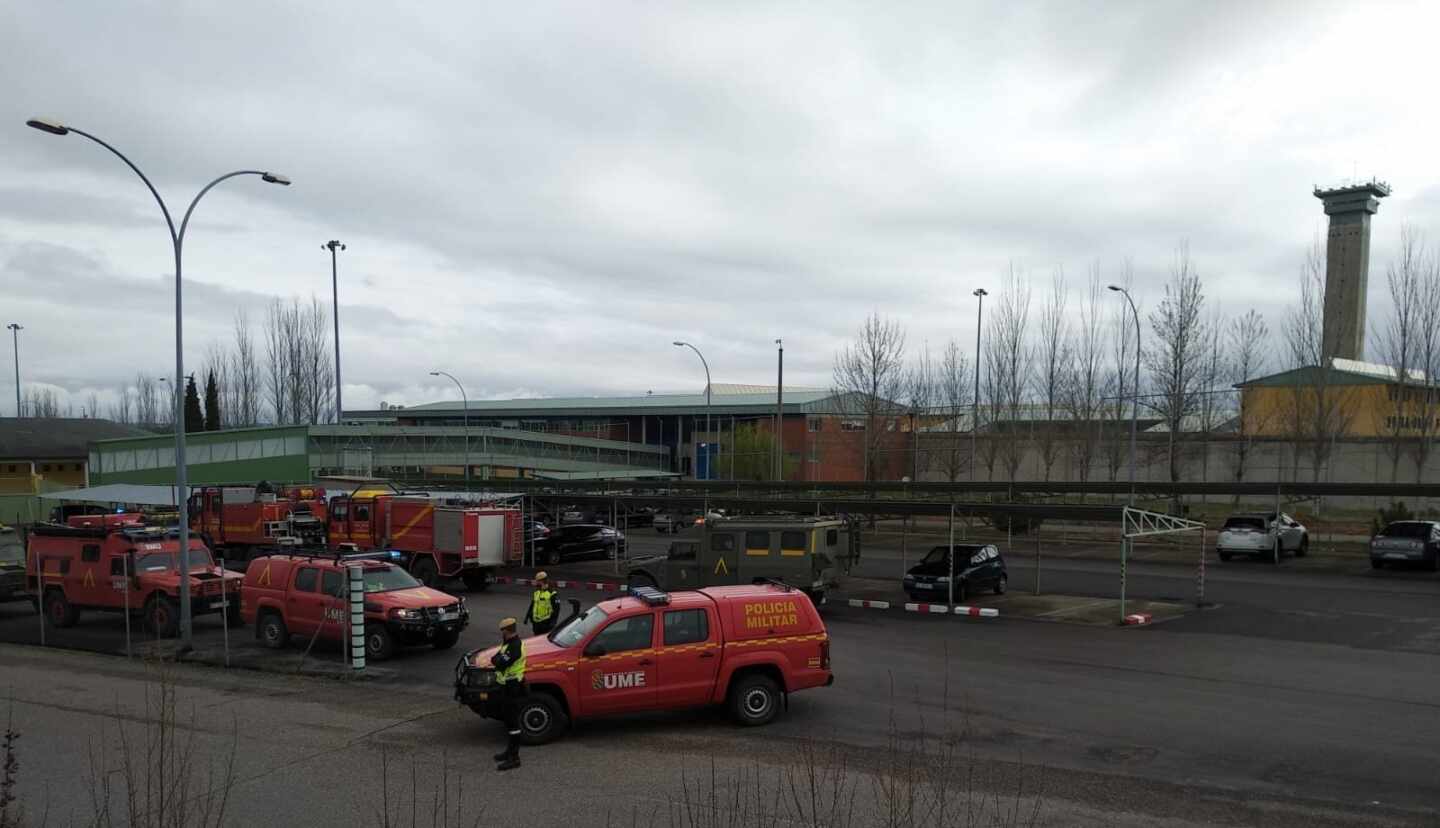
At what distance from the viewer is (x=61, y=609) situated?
2133cm

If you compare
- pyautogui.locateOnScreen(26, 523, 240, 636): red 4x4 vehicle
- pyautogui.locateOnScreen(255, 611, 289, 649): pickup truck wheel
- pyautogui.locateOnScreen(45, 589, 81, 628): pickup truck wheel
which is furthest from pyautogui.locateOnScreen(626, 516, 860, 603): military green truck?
pyautogui.locateOnScreen(45, 589, 81, 628): pickup truck wheel

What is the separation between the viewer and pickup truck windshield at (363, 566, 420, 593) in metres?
17.7

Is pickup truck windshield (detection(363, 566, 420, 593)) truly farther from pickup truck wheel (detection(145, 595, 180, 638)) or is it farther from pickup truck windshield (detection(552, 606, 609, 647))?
pickup truck windshield (detection(552, 606, 609, 647))

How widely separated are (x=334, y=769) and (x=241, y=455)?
181 feet

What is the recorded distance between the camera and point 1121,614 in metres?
21.3

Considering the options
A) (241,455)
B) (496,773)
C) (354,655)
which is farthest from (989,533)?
(241,455)

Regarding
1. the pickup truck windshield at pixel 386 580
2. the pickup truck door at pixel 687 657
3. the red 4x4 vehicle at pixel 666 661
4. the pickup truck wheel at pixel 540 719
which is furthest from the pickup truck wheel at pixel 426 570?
the pickup truck door at pixel 687 657

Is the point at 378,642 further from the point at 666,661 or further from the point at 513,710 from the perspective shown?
the point at 666,661

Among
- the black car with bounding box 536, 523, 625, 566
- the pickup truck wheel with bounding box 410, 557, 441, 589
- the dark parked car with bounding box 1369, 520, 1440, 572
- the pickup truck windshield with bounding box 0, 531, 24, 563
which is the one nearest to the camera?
the pickup truck windshield with bounding box 0, 531, 24, 563

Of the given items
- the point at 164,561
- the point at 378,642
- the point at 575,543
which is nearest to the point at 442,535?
the point at 164,561

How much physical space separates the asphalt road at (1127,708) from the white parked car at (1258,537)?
35.1ft

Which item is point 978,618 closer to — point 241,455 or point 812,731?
Answer: point 812,731

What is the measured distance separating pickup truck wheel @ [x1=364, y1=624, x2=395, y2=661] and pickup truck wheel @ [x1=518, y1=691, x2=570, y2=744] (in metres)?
6.49

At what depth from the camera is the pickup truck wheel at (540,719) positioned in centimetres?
1134
